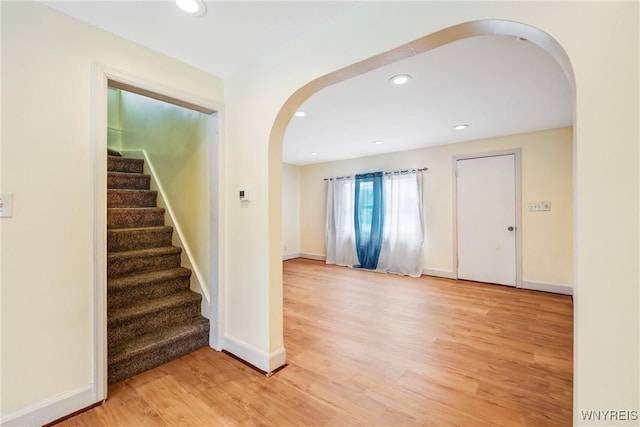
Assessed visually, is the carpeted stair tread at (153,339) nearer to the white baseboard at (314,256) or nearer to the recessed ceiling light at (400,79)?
the recessed ceiling light at (400,79)

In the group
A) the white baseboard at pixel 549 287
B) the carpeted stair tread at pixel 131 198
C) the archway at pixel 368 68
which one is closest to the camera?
the archway at pixel 368 68

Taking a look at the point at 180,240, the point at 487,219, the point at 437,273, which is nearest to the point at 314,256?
the point at 437,273

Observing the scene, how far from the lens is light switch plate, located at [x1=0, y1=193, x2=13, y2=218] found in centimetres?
133

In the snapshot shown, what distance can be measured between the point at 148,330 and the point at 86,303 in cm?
70

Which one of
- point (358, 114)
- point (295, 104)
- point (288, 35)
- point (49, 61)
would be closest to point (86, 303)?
point (49, 61)

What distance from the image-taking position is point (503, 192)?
4.07 meters

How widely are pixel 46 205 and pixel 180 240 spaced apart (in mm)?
1321

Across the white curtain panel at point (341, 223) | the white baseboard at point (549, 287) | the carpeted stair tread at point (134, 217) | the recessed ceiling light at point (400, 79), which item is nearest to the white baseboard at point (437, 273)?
the white baseboard at point (549, 287)

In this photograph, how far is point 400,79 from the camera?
7.45ft

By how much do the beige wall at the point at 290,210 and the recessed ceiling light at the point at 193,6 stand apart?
4.75m

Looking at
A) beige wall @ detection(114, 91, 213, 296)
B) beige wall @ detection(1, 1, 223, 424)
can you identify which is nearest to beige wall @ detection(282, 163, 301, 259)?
beige wall @ detection(114, 91, 213, 296)

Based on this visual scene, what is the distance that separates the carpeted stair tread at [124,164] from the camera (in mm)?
3178

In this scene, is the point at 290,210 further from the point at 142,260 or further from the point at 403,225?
the point at 142,260

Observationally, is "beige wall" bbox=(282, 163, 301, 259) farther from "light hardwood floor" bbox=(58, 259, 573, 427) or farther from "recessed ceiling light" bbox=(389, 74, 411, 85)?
"recessed ceiling light" bbox=(389, 74, 411, 85)
